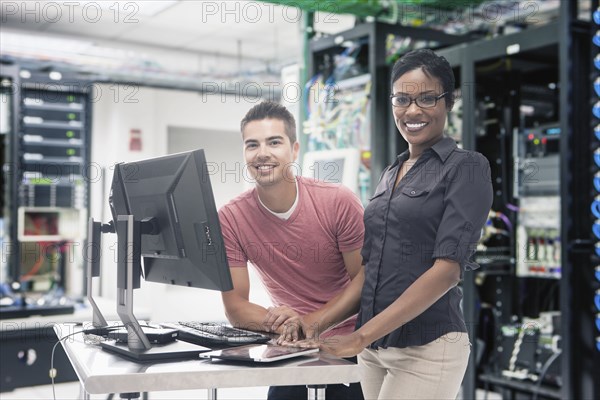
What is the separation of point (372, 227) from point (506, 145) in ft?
9.54

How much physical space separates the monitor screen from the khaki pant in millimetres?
473

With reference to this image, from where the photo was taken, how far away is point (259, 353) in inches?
61.6

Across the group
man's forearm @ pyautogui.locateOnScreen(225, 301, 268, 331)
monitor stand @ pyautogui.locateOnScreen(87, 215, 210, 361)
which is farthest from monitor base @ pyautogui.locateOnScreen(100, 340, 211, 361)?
man's forearm @ pyautogui.locateOnScreen(225, 301, 268, 331)

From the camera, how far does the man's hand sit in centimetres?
187

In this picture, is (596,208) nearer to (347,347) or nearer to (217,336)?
(347,347)

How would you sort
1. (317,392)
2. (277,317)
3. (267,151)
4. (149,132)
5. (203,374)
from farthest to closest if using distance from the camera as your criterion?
(149,132) < (267,151) < (277,317) < (317,392) < (203,374)

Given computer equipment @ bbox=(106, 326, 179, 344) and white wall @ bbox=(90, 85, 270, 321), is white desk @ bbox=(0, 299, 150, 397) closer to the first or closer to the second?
computer equipment @ bbox=(106, 326, 179, 344)

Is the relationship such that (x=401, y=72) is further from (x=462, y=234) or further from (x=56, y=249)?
(x=56, y=249)

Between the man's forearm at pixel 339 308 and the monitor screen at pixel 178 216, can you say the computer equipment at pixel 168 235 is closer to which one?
the monitor screen at pixel 178 216

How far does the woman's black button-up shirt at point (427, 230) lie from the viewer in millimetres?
1661

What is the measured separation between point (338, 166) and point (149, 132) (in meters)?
5.47

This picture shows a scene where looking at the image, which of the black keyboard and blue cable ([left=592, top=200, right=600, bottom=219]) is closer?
the black keyboard

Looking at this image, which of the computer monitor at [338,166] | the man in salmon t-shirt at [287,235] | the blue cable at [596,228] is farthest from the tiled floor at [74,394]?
the man in salmon t-shirt at [287,235]

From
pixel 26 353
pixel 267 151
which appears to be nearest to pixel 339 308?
pixel 267 151
